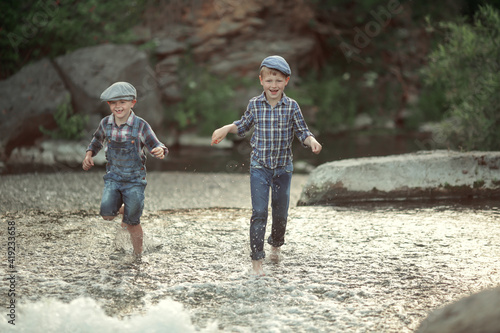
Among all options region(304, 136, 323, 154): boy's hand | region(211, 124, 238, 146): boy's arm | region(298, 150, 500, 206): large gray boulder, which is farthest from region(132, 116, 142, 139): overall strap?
region(298, 150, 500, 206): large gray boulder

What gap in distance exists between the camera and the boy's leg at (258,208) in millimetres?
3945

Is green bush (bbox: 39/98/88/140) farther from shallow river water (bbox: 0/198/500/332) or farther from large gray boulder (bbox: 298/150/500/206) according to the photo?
large gray boulder (bbox: 298/150/500/206)

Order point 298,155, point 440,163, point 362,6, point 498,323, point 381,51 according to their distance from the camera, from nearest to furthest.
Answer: point 498,323
point 440,163
point 298,155
point 362,6
point 381,51


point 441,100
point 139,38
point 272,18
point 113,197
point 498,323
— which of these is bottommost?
point 498,323

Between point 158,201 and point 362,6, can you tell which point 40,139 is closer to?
point 158,201

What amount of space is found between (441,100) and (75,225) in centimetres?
1368

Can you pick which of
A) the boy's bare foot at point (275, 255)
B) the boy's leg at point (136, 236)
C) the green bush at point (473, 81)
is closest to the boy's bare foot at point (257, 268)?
the boy's bare foot at point (275, 255)

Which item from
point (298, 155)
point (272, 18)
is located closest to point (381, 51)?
point (272, 18)

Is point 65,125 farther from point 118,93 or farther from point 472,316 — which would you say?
point 472,316

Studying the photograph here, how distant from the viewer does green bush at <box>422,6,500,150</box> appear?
814 cm

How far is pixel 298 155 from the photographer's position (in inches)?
466

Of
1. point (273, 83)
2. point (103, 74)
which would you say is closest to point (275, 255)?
point (273, 83)

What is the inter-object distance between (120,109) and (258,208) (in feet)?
3.95

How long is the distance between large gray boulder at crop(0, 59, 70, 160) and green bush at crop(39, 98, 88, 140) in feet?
0.32
